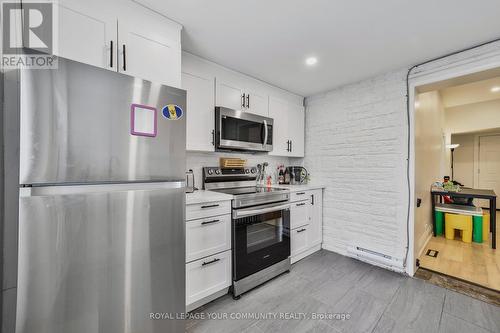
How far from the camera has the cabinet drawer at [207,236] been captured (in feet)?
5.54

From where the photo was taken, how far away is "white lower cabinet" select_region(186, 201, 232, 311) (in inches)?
66.6

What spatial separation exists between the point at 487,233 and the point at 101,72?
18.7ft

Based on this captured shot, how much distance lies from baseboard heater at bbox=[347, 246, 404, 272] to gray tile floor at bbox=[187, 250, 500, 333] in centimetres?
11

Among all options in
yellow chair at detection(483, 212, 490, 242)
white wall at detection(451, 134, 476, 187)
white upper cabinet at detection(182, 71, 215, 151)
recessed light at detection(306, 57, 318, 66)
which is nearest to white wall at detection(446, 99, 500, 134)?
white wall at detection(451, 134, 476, 187)

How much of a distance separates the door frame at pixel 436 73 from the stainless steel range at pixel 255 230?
1.41m

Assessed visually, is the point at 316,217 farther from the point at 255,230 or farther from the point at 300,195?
the point at 255,230

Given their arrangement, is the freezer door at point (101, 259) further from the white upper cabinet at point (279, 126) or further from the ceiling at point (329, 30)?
the white upper cabinet at point (279, 126)

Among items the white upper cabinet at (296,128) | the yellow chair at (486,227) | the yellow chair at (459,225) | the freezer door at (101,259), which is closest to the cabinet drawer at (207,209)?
the freezer door at (101,259)

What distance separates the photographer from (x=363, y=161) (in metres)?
2.70

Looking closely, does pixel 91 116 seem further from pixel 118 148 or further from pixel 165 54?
pixel 165 54

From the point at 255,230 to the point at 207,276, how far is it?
63 centimetres

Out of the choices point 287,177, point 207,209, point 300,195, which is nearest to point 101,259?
point 207,209

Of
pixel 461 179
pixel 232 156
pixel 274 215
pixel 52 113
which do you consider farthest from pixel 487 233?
pixel 52 113

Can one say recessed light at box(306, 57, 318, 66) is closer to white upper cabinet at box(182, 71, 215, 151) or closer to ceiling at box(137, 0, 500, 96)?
ceiling at box(137, 0, 500, 96)
